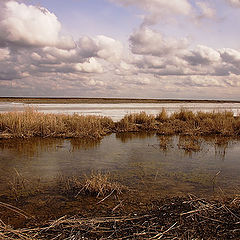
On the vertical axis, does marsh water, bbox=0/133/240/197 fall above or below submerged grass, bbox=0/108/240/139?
below

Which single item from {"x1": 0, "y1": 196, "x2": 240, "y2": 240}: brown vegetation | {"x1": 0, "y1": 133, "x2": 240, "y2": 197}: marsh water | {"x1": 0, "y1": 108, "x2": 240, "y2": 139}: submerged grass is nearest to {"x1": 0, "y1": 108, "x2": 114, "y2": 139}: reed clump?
{"x1": 0, "y1": 108, "x2": 240, "y2": 139}: submerged grass

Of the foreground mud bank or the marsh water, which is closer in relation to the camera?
the foreground mud bank

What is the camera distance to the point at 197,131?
1316 cm

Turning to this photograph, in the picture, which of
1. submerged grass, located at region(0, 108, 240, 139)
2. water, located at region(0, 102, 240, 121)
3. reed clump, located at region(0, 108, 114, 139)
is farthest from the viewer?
water, located at region(0, 102, 240, 121)

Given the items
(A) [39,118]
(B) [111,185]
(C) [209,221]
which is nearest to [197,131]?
(A) [39,118]

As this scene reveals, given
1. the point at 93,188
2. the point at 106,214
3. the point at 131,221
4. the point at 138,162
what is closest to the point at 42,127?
the point at 138,162

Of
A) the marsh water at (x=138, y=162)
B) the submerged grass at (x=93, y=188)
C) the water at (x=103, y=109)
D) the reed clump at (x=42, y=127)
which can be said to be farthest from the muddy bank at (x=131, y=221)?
the water at (x=103, y=109)

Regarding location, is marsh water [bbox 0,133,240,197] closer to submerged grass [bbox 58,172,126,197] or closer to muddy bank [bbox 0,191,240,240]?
submerged grass [bbox 58,172,126,197]

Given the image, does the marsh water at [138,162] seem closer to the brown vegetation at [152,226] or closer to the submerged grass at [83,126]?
the submerged grass at [83,126]

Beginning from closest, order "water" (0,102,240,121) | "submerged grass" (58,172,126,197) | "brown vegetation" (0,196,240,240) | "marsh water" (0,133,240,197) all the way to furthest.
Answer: "brown vegetation" (0,196,240,240), "submerged grass" (58,172,126,197), "marsh water" (0,133,240,197), "water" (0,102,240,121)

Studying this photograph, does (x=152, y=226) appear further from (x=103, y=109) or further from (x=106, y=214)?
(x=103, y=109)

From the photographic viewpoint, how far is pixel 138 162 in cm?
725

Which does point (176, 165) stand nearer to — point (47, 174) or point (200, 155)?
point (200, 155)

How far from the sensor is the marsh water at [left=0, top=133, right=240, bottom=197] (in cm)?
549
